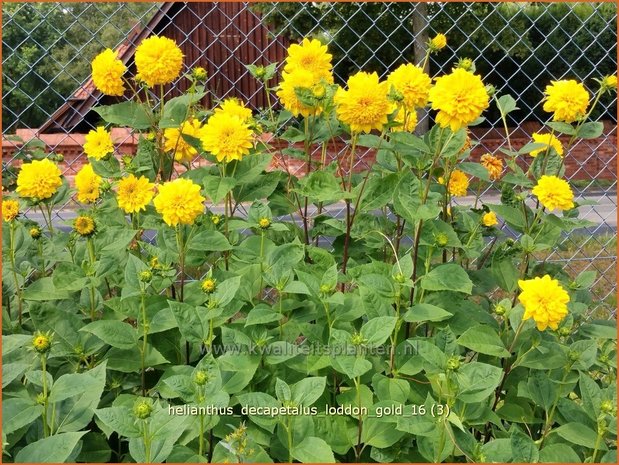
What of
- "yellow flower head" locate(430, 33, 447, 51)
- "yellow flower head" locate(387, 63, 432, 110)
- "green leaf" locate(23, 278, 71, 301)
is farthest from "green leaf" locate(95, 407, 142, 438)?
"yellow flower head" locate(430, 33, 447, 51)

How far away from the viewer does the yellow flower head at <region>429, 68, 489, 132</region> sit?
1.17m

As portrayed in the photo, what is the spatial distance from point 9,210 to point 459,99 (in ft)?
2.88

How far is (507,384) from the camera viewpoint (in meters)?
1.34

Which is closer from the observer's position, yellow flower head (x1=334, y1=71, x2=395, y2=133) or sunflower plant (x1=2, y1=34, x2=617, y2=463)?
sunflower plant (x1=2, y1=34, x2=617, y2=463)

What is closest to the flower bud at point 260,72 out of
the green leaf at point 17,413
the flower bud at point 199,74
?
the flower bud at point 199,74

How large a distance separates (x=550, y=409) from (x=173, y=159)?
897 mm

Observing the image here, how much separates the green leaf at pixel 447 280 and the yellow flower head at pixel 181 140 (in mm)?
576

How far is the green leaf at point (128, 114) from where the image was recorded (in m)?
1.42

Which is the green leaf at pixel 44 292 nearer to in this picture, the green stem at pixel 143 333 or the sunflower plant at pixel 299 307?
the sunflower plant at pixel 299 307

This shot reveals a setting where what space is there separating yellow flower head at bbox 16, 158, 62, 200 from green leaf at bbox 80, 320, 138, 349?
12.9 inches

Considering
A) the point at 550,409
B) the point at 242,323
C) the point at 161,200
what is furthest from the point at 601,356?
the point at 161,200

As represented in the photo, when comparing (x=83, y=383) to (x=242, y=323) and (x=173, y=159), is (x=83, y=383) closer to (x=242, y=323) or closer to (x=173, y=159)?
(x=242, y=323)

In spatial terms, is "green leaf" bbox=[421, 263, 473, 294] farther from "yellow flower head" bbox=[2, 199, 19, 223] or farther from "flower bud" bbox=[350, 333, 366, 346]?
"yellow flower head" bbox=[2, 199, 19, 223]

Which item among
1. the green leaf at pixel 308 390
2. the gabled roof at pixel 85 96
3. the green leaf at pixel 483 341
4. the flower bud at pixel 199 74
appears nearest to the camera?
the green leaf at pixel 308 390
